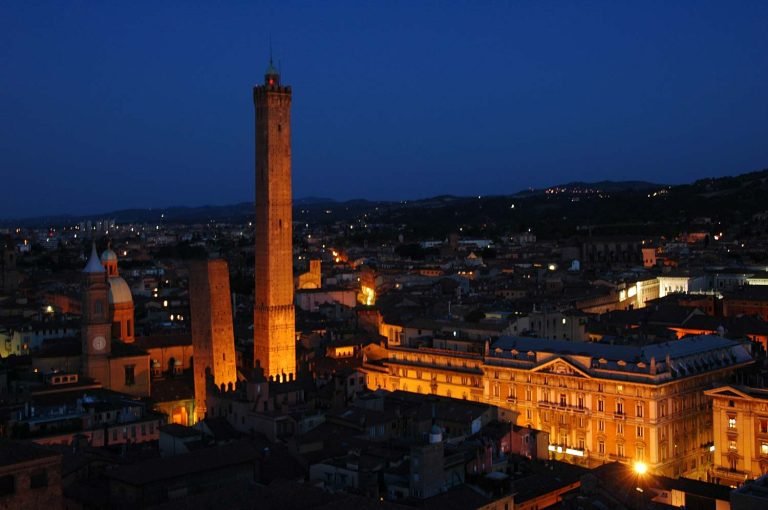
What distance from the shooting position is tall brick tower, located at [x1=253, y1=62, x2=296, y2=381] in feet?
215

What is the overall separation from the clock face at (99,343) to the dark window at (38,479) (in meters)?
36.6

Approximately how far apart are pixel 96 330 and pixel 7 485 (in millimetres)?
37175

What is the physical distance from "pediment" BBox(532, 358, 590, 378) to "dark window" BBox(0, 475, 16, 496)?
34.4 meters

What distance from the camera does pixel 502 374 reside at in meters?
57.4

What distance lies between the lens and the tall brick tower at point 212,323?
6272 centimetres

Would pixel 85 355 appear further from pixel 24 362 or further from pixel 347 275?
pixel 347 275

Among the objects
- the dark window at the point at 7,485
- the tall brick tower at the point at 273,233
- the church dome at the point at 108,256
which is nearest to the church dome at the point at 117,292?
the church dome at the point at 108,256

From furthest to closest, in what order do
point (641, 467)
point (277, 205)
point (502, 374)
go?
point (277, 205), point (502, 374), point (641, 467)

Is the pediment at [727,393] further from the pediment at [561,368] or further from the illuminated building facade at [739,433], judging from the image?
the pediment at [561,368]

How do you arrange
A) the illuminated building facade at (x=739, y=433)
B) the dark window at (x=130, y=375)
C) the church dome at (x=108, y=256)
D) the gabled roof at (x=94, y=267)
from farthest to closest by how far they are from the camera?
the church dome at (x=108, y=256)
the gabled roof at (x=94, y=267)
the dark window at (x=130, y=375)
the illuminated building facade at (x=739, y=433)

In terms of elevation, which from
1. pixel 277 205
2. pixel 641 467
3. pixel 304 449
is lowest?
pixel 641 467

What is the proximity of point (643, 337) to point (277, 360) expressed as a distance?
23747mm

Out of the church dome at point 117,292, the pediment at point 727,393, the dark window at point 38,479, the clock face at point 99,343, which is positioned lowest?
the pediment at point 727,393

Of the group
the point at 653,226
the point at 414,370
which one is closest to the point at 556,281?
the point at 414,370
